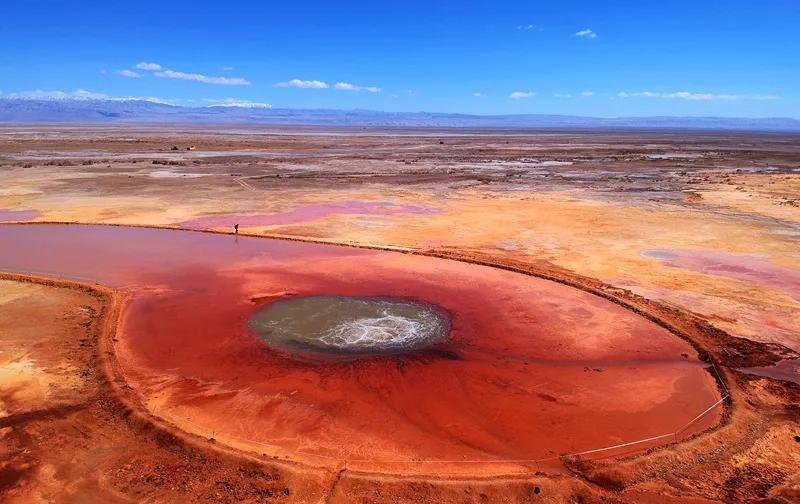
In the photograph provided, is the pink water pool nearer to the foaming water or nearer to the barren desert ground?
the barren desert ground

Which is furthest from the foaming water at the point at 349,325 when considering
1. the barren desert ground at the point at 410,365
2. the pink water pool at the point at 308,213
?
the pink water pool at the point at 308,213

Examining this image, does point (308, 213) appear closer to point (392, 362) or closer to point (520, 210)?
point (520, 210)

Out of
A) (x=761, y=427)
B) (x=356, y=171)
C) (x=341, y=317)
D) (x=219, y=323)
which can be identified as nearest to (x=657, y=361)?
(x=761, y=427)

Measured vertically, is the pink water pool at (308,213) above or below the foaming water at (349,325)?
above

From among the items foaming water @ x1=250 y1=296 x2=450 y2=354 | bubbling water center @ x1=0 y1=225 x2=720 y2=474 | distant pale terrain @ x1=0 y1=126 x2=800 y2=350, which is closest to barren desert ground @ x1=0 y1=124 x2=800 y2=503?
bubbling water center @ x1=0 y1=225 x2=720 y2=474

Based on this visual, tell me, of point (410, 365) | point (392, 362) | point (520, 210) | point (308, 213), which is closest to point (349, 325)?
point (392, 362)

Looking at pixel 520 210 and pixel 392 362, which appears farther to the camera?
pixel 520 210

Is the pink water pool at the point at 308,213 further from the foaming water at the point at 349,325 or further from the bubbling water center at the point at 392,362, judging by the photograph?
the foaming water at the point at 349,325
